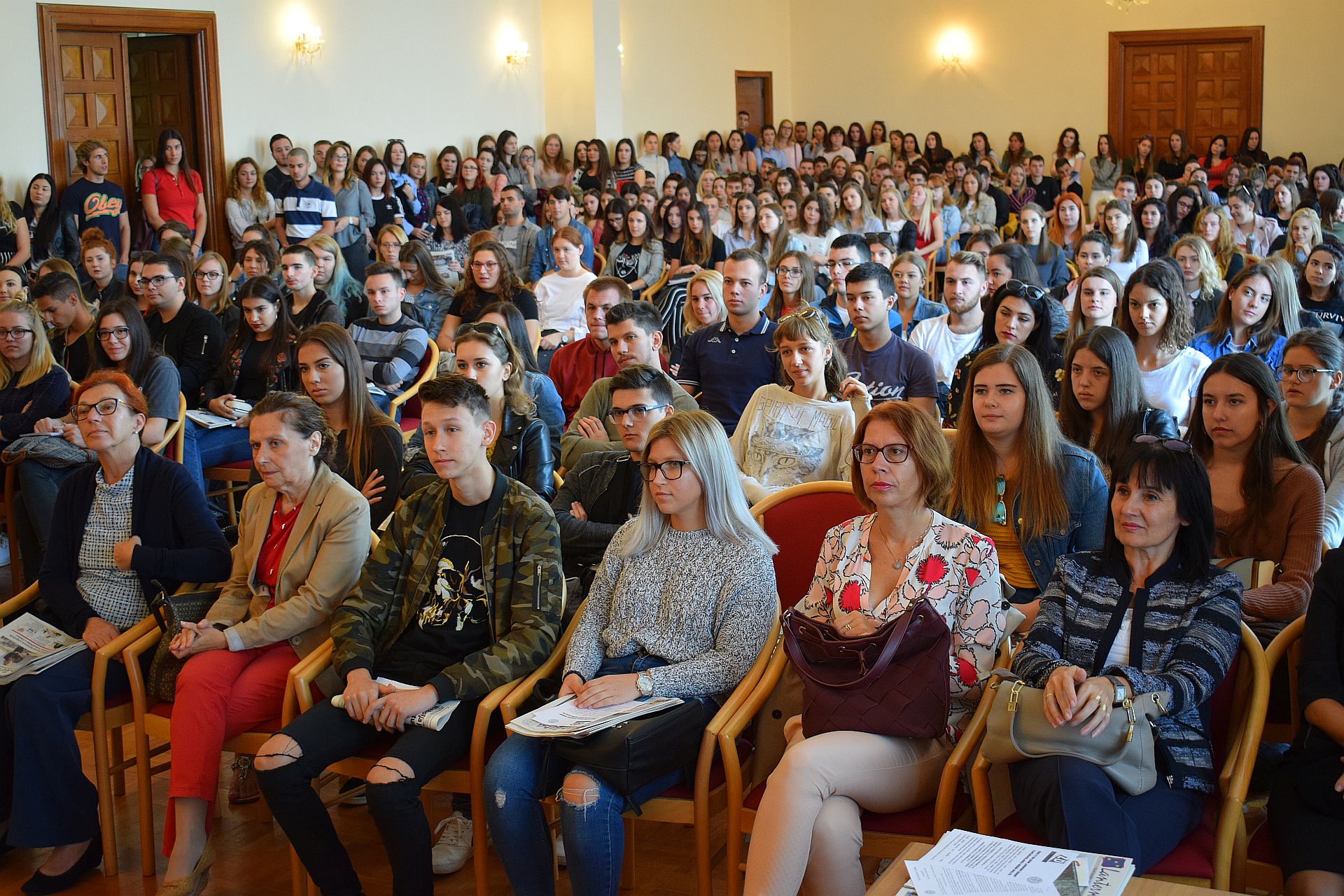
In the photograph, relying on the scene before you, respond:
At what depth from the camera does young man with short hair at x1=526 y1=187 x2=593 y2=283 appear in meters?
8.90

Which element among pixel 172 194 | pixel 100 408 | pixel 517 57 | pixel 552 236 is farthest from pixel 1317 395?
pixel 517 57

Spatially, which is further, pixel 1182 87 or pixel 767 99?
pixel 767 99

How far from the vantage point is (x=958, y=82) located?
17.2 meters

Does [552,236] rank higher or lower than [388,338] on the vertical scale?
higher

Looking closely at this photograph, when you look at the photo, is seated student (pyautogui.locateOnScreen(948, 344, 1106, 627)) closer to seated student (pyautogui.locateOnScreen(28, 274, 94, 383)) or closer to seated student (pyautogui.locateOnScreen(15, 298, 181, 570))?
seated student (pyautogui.locateOnScreen(15, 298, 181, 570))

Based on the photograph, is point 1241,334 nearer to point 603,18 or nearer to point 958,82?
point 603,18

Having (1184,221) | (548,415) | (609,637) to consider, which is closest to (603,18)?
(1184,221)

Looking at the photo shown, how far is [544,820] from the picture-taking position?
2.53 metres

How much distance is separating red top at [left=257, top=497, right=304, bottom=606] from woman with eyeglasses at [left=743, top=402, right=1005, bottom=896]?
4.25 ft

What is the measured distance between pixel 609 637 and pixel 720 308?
2.59m

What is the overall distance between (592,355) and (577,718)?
8.75ft

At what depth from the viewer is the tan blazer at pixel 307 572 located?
9.71 feet

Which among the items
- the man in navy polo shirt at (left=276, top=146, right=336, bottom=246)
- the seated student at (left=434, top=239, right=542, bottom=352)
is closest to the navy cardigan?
the seated student at (left=434, top=239, right=542, bottom=352)

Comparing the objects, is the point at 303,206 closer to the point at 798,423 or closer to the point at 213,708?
the point at 798,423
